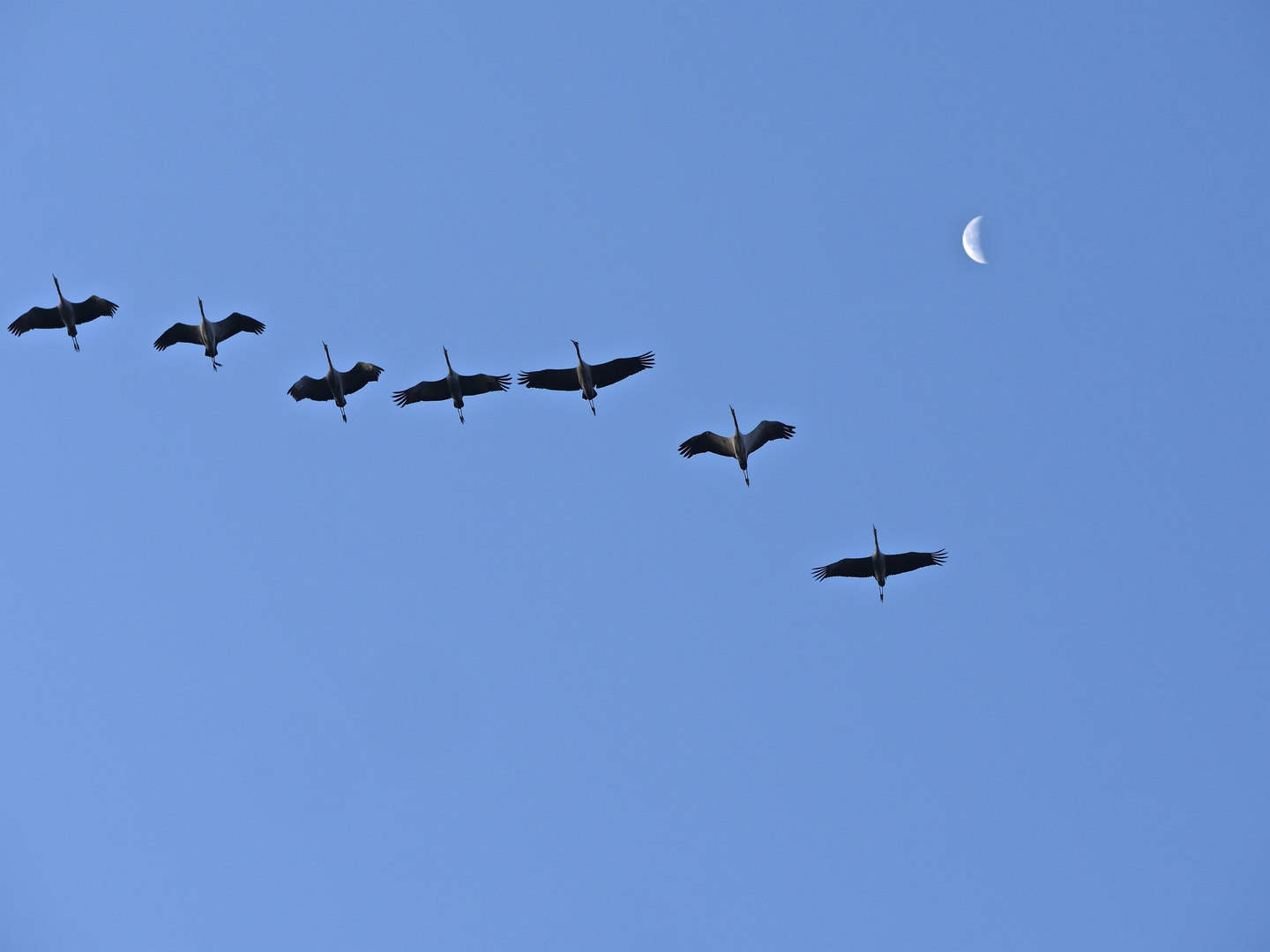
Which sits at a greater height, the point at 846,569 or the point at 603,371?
the point at 603,371

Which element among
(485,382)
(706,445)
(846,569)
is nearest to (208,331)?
(485,382)

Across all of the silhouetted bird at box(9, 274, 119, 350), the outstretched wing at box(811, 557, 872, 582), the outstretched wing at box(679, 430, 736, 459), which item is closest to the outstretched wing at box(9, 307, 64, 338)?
the silhouetted bird at box(9, 274, 119, 350)

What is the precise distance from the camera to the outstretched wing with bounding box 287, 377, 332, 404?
45281 mm

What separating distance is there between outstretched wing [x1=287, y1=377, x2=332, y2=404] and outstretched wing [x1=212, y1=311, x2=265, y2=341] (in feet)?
10.8

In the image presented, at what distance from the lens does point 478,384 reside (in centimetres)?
4331

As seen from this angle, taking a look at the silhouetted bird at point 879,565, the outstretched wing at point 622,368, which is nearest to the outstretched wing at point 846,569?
the silhouetted bird at point 879,565

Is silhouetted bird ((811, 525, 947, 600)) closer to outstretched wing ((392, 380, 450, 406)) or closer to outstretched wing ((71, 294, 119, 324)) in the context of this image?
outstretched wing ((392, 380, 450, 406))

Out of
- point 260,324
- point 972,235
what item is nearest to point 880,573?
point 972,235

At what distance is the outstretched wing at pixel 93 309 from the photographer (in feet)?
155

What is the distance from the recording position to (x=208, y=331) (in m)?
46.3

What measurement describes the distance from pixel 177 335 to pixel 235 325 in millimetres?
2074

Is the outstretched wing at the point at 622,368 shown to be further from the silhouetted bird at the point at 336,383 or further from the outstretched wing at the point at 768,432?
the silhouetted bird at the point at 336,383

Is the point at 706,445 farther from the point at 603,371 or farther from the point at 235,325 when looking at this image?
the point at 235,325

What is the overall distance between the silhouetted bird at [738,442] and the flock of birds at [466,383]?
0.09 ft
